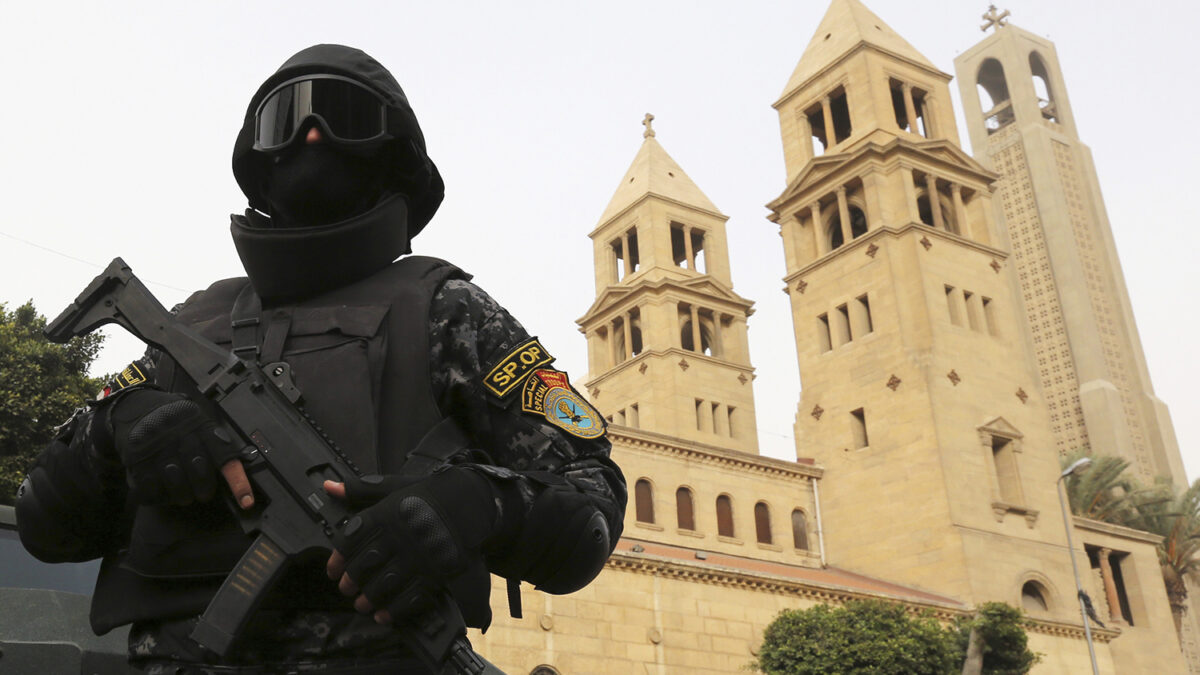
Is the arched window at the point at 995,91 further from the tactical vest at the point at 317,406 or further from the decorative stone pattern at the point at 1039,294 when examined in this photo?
the tactical vest at the point at 317,406

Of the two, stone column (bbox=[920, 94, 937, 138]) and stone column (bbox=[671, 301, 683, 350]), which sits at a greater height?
stone column (bbox=[920, 94, 937, 138])

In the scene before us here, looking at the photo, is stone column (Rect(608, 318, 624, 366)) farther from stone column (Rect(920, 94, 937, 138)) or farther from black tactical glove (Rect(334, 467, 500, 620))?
black tactical glove (Rect(334, 467, 500, 620))

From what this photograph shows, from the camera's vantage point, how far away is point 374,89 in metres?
2.71

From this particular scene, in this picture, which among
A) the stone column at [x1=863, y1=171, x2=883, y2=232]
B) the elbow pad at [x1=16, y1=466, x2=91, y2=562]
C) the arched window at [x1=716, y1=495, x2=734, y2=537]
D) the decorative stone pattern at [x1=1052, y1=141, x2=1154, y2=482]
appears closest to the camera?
the elbow pad at [x1=16, y1=466, x2=91, y2=562]

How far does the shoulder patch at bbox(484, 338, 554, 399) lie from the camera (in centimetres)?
251

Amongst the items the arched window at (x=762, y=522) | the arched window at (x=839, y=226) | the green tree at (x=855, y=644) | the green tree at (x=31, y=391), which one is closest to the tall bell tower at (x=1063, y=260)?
the arched window at (x=839, y=226)

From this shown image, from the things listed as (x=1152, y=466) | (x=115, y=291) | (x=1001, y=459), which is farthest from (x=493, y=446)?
(x=1152, y=466)

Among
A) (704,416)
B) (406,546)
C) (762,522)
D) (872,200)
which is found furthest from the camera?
(704,416)

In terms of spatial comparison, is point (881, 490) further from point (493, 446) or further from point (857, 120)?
point (493, 446)

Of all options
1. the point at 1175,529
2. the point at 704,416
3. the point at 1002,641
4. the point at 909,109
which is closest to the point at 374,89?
the point at 1002,641

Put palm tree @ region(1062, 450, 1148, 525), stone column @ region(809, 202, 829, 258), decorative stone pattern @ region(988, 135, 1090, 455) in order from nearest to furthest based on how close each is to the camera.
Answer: stone column @ region(809, 202, 829, 258) → palm tree @ region(1062, 450, 1148, 525) → decorative stone pattern @ region(988, 135, 1090, 455)

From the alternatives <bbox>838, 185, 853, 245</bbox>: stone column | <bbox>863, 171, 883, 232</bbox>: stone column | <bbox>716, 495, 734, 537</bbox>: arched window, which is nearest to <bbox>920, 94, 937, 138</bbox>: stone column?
<bbox>863, 171, 883, 232</bbox>: stone column

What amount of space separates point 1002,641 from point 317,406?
93.4 feet

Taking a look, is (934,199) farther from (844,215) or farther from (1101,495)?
(1101,495)
